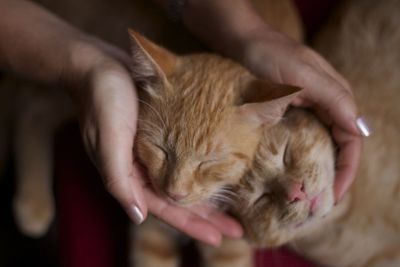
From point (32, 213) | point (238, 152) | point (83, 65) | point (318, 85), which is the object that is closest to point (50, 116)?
point (32, 213)

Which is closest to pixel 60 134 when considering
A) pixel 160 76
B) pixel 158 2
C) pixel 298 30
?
pixel 158 2

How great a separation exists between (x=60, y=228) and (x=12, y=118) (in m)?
0.40

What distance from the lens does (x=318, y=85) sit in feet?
3.63

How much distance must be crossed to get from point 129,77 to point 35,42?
0.27m

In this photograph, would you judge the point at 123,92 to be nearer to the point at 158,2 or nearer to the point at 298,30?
the point at 158,2

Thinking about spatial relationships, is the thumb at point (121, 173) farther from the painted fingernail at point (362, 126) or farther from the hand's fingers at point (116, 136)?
the painted fingernail at point (362, 126)

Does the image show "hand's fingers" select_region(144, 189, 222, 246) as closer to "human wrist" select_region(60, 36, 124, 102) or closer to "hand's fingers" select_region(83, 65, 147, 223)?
"hand's fingers" select_region(83, 65, 147, 223)

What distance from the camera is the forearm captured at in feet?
4.05

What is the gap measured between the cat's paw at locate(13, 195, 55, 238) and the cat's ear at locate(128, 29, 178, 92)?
51 centimetres

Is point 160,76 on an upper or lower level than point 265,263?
upper

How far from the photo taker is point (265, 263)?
134 centimetres

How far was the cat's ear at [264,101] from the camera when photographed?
96cm

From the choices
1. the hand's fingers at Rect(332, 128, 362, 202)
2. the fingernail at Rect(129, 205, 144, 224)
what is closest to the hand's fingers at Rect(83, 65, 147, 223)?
the fingernail at Rect(129, 205, 144, 224)

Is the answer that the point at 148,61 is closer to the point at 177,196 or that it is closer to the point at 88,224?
the point at 177,196
